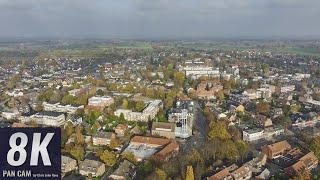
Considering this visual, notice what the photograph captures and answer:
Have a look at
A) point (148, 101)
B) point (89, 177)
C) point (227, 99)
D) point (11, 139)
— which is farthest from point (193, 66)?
point (11, 139)

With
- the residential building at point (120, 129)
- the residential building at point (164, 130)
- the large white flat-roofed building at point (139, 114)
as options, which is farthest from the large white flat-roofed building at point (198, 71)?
the residential building at point (164, 130)

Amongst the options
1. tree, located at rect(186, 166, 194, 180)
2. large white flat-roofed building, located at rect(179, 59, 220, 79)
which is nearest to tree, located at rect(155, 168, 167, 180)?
tree, located at rect(186, 166, 194, 180)

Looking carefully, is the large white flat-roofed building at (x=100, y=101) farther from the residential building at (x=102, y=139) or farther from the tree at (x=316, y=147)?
the tree at (x=316, y=147)

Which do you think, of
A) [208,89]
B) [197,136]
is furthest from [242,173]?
[208,89]

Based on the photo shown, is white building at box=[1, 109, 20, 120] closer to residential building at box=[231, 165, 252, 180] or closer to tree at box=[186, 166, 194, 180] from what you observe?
tree at box=[186, 166, 194, 180]

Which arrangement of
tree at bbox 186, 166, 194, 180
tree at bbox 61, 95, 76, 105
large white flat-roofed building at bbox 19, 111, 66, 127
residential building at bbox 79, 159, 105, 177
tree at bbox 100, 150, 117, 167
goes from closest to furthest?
tree at bbox 186, 166, 194, 180 < residential building at bbox 79, 159, 105, 177 < tree at bbox 100, 150, 117, 167 < large white flat-roofed building at bbox 19, 111, 66, 127 < tree at bbox 61, 95, 76, 105

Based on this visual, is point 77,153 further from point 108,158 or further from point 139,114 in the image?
point 139,114

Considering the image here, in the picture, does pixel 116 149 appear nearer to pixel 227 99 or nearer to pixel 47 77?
pixel 227 99

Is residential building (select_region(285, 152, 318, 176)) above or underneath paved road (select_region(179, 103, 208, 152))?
above
